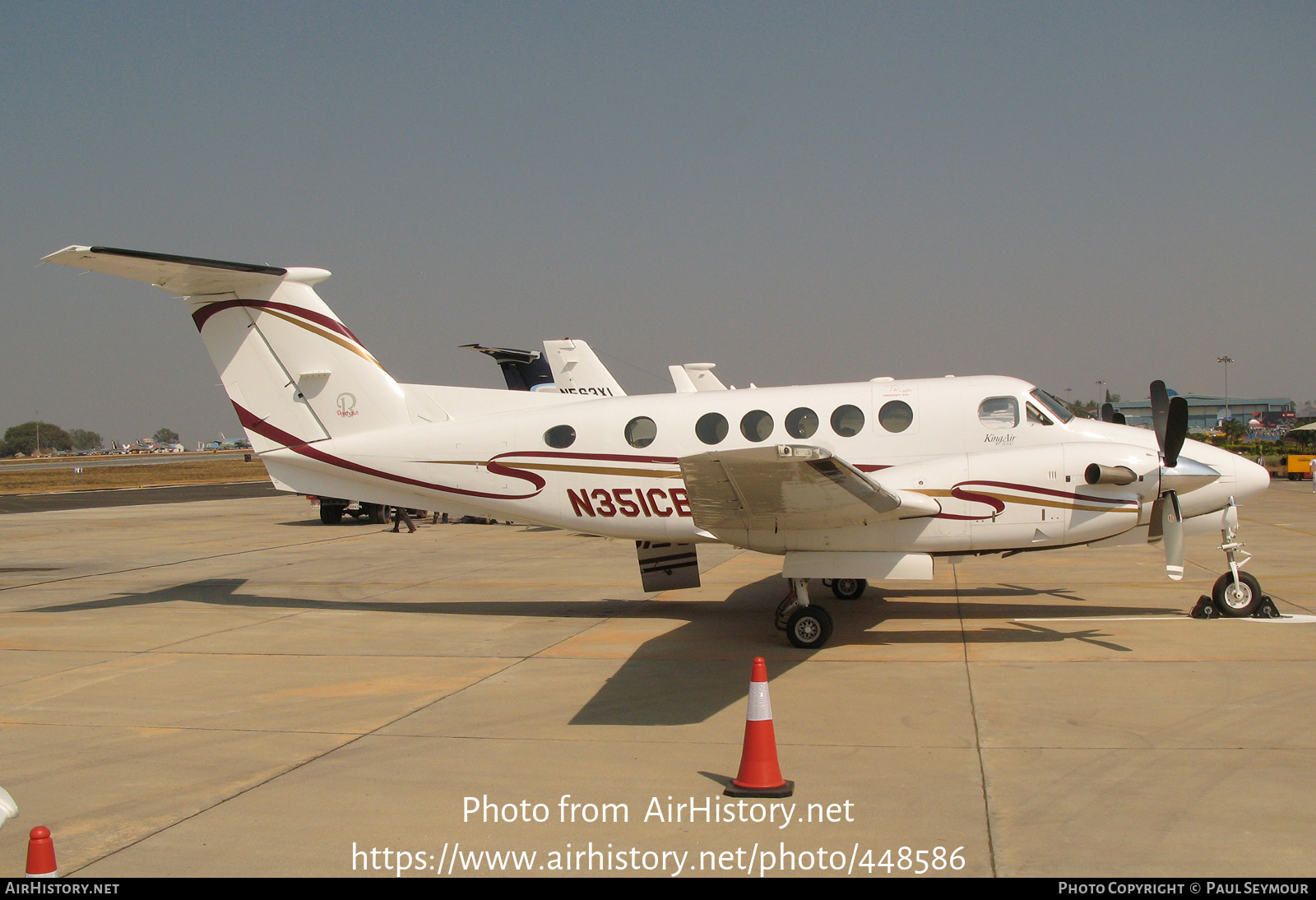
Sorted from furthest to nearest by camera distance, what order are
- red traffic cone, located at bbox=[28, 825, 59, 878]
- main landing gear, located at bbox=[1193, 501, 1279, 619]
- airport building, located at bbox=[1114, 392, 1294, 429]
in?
airport building, located at bbox=[1114, 392, 1294, 429] → main landing gear, located at bbox=[1193, 501, 1279, 619] → red traffic cone, located at bbox=[28, 825, 59, 878]

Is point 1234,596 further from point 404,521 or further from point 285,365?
point 404,521

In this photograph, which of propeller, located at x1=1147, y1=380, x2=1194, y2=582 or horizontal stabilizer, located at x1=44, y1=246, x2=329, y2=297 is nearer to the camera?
propeller, located at x1=1147, y1=380, x2=1194, y2=582

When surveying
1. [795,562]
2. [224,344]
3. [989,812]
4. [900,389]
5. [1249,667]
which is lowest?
[1249,667]

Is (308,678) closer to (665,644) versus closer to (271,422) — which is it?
(665,644)

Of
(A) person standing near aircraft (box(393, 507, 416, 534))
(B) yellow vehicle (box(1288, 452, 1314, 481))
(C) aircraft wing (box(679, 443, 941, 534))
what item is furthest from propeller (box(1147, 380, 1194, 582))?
(B) yellow vehicle (box(1288, 452, 1314, 481))

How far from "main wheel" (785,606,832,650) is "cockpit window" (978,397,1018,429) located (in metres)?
2.91

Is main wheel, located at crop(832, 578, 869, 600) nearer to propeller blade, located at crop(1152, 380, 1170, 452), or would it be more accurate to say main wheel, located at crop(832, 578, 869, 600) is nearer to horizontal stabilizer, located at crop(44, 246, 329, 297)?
propeller blade, located at crop(1152, 380, 1170, 452)

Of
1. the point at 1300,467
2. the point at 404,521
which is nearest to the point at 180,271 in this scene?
the point at 404,521

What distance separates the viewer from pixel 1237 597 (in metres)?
10.5

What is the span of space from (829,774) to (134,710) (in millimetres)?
5810

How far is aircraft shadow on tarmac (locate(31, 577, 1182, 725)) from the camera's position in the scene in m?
7.95

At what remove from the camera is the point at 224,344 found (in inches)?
486

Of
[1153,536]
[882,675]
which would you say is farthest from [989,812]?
[1153,536]

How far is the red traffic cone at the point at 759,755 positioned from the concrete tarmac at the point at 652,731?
155mm
